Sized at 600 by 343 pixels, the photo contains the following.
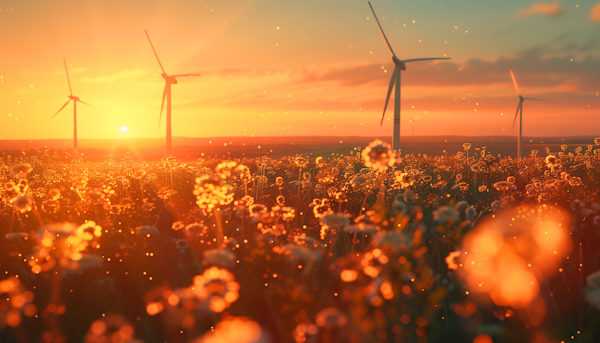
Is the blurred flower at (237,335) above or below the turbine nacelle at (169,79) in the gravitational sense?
below

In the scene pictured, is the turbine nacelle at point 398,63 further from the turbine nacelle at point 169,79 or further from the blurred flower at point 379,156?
the turbine nacelle at point 169,79

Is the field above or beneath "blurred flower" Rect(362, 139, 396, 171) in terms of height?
beneath

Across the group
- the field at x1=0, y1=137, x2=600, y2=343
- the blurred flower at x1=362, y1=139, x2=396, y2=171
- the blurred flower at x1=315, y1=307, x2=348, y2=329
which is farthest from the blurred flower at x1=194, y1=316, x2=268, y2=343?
the blurred flower at x1=362, y1=139, x2=396, y2=171

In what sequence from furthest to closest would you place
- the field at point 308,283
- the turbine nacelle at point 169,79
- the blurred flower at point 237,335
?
the turbine nacelle at point 169,79, the field at point 308,283, the blurred flower at point 237,335

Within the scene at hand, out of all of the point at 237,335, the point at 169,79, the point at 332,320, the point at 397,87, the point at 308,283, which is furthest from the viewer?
the point at 169,79

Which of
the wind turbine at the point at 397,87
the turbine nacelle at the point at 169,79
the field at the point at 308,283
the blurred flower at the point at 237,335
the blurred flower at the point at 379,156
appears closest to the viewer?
the blurred flower at the point at 237,335

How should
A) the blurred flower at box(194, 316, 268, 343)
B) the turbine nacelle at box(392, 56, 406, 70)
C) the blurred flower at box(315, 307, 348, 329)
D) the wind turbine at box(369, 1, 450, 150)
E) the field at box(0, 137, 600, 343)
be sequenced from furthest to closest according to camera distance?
the turbine nacelle at box(392, 56, 406, 70) → the wind turbine at box(369, 1, 450, 150) → the field at box(0, 137, 600, 343) → the blurred flower at box(315, 307, 348, 329) → the blurred flower at box(194, 316, 268, 343)

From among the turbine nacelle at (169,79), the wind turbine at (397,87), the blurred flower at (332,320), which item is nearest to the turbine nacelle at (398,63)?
the wind turbine at (397,87)

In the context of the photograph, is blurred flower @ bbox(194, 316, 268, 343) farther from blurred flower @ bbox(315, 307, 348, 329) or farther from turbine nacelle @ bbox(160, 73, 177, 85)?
turbine nacelle @ bbox(160, 73, 177, 85)

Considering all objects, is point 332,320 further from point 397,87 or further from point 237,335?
point 397,87

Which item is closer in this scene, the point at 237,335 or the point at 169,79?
the point at 237,335

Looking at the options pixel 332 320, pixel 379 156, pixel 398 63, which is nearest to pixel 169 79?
pixel 398 63
